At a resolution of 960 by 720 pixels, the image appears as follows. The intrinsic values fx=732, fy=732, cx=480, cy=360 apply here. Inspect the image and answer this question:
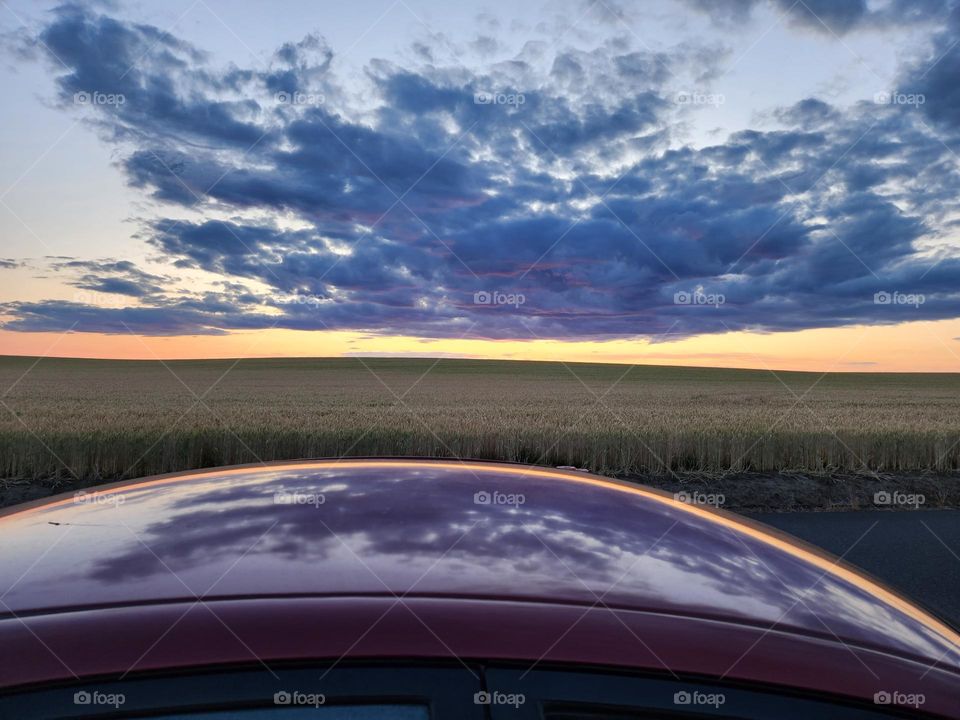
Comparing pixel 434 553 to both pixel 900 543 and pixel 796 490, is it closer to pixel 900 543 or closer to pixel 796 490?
pixel 900 543

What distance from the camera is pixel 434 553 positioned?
5.01 feet

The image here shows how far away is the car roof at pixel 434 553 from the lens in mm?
1377

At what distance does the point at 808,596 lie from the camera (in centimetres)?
162

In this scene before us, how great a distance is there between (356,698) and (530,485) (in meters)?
1.16

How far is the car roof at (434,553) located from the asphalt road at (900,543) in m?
4.35

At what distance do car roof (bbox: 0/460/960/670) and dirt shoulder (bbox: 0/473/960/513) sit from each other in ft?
27.2

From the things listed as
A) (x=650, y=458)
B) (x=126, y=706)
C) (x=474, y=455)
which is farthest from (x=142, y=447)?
(x=126, y=706)

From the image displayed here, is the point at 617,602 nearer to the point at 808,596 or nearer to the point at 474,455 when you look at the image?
the point at 808,596

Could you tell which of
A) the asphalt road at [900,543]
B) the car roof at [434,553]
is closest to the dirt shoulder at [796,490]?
the asphalt road at [900,543]

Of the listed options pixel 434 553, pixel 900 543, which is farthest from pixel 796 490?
pixel 434 553

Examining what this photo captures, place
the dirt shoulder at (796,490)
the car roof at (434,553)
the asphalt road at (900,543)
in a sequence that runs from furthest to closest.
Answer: the dirt shoulder at (796,490) < the asphalt road at (900,543) < the car roof at (434,553)

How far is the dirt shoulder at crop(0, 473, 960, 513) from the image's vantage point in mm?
10320

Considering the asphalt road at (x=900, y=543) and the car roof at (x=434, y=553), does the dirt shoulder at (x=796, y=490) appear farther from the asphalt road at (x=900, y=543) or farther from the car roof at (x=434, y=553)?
the car roof at (x=434, y=553)

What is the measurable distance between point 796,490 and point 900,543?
299 centimetres
